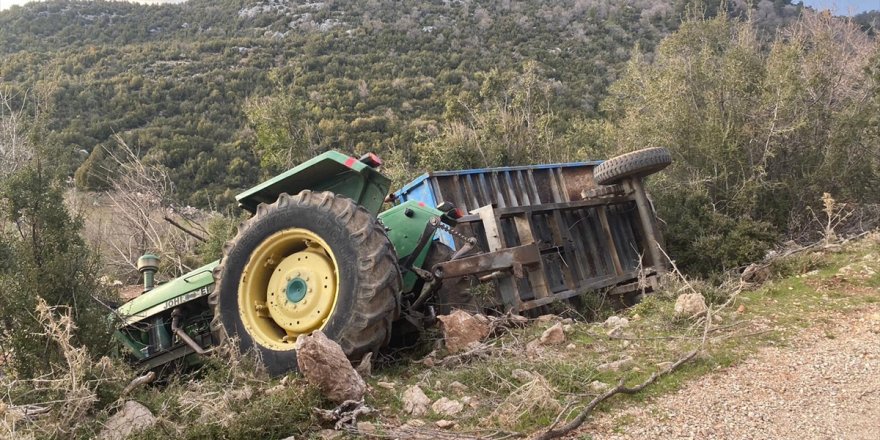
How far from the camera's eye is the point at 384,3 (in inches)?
1845

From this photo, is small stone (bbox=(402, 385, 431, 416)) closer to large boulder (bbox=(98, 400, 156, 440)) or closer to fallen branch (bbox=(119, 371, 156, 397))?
large boulder (bbox=(98, 400, 156, 440))

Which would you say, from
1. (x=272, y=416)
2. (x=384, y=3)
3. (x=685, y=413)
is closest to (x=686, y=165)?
(x=685, y=413)

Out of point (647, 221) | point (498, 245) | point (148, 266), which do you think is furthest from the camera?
point (647, 221)

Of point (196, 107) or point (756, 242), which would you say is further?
point (196, 107)

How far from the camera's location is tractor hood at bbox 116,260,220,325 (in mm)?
5184

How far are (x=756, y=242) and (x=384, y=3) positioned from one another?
143ft

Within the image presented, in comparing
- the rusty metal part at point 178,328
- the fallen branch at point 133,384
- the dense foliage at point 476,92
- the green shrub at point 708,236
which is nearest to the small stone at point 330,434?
the fallen branch at point 133,384

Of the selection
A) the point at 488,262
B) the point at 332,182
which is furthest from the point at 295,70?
the point at 488,262

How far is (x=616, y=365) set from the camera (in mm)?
3916

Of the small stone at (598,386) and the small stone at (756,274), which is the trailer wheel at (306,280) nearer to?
the small stone at (598,386)

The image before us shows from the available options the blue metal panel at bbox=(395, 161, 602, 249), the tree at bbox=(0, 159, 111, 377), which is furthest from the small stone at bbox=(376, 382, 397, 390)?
the blue metal panel at bbox=(395, 161, 602, 249)

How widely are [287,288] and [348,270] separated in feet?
2.08

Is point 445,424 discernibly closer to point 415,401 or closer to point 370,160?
point 415,401

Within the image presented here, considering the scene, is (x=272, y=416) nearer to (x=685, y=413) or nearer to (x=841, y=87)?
(x=685, y=413)
